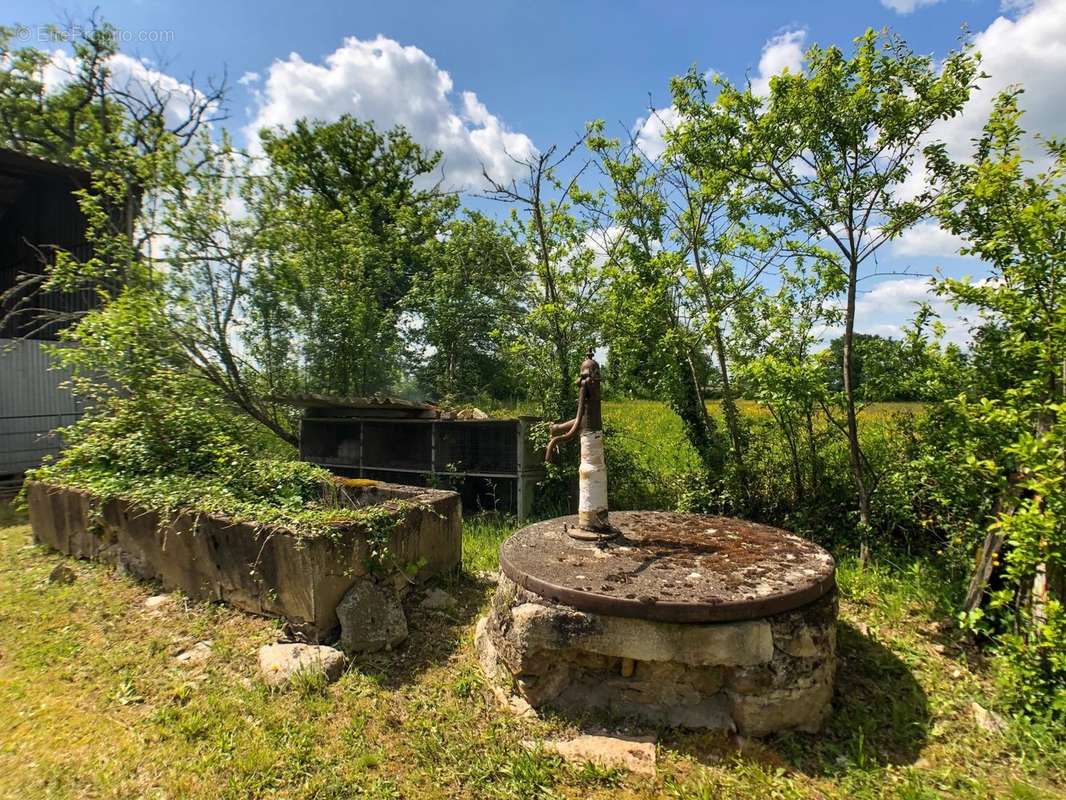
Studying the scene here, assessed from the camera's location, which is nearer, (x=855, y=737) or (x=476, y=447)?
(x=855, y=737)

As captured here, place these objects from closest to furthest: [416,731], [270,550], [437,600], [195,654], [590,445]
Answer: [416,731] → [590,445] → [195,654] → [270,550] → [437,600]

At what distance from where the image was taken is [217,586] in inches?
174

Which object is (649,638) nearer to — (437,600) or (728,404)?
(437,600)

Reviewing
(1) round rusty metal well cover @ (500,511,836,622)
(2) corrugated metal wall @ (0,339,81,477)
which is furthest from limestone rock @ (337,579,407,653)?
(2) corrugated metal wall @ (0,339,81,477)

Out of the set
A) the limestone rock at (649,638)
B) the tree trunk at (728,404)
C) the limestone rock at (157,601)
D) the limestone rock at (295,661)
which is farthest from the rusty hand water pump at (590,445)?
the limestone rock at (157,601)

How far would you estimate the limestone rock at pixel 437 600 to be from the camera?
14.5 feet

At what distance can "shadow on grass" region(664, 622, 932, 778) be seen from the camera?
2738 mm

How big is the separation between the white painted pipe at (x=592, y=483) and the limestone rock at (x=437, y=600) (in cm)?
132

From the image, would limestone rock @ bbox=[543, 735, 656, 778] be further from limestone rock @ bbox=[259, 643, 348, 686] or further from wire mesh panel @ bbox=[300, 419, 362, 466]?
wire mesh panel @ bbox=[300, 419, 362, 466]

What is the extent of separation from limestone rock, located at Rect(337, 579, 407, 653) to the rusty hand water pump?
1.46 meters

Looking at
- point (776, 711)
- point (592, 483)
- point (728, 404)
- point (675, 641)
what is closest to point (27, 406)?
point (592, 483)

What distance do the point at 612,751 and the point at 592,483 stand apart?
5.10 ft

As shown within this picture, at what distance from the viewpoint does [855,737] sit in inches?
114

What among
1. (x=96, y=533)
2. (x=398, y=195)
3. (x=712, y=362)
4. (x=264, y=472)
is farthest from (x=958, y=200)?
(x=398, y=195)
